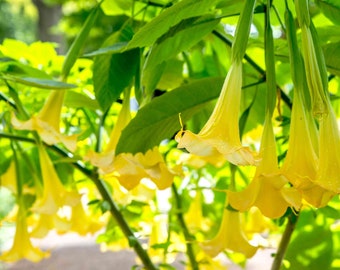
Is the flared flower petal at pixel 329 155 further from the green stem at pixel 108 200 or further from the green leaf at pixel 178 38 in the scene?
the green stem at pixel 108 200

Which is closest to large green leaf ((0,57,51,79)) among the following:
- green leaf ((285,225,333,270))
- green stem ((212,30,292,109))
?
green stem ((212,30,292,109))

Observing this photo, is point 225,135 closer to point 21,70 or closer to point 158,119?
point 158,119

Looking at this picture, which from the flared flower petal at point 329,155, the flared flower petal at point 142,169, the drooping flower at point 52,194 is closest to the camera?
the flared flower petal at point 329,155

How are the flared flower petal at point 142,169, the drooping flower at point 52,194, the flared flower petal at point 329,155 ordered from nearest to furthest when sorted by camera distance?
1. the flared flower petal at point 329,155
2. the flared flower petal at point 142,169
3. the drooping flower at point 52,194

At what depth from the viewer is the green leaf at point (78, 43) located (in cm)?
40

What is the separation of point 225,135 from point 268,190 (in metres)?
0.04

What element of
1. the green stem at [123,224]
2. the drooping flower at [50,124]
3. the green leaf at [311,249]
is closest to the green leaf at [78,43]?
the drooping flower at [50,124]

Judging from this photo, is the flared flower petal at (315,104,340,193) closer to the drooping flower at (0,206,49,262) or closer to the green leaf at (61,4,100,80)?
the green leaf at (61,4,100,80)

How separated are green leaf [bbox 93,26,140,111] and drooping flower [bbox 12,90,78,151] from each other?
39 mm

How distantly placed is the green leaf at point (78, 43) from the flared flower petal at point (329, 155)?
0.65 feet

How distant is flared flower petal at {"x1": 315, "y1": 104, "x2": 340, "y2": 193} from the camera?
0.86ft

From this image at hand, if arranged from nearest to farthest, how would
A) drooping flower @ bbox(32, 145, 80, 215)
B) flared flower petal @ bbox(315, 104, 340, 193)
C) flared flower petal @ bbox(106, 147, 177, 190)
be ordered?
1. flared flower petal @ bbox(315, 104, 340, 193)
2. flared flower petal @ bbox(106, 147, 177, 190)
3. drooping flower @ bbox(32, 145, 80, 215)

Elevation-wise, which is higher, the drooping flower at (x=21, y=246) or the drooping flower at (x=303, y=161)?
the drooping flower at (x=303, y=161)

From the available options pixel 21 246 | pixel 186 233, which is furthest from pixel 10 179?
pixel 186 233
